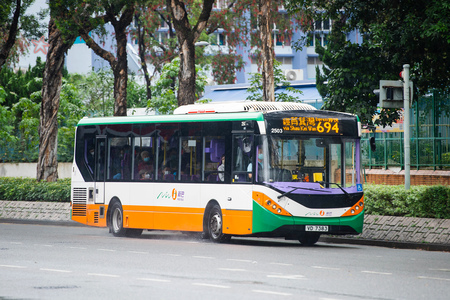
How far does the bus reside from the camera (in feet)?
58.4

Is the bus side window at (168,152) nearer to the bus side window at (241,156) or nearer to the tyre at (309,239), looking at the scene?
the bus side window at (241,156)

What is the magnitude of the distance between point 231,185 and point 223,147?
A: 0.86 m

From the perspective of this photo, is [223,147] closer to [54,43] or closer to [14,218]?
[14,218]

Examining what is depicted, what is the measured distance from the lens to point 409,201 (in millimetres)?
19516

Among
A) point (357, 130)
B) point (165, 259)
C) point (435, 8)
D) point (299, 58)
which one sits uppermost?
point (299, 58)

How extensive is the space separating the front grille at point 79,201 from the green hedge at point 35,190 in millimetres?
6109

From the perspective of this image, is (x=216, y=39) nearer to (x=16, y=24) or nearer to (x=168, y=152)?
(x=16, y=24)

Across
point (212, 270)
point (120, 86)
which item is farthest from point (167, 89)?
point (212, 270)

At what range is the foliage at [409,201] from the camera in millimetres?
18994

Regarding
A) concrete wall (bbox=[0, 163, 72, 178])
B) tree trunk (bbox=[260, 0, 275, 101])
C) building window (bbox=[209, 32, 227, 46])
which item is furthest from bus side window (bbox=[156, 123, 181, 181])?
building window (bbox=[209, 32, 227, 46])

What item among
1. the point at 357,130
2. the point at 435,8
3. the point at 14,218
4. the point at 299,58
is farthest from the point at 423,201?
the point at 299,58

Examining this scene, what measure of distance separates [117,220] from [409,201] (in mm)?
7188

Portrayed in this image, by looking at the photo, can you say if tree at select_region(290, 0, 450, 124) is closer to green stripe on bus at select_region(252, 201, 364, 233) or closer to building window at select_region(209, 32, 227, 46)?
green stripe on bus at select_region(252, 201, 364, 233)

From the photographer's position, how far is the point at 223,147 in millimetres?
18719
